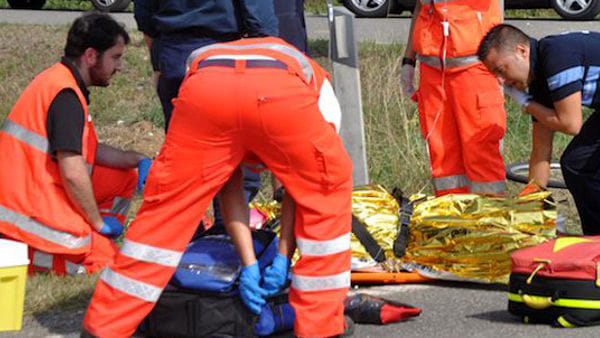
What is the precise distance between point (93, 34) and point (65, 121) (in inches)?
18.0

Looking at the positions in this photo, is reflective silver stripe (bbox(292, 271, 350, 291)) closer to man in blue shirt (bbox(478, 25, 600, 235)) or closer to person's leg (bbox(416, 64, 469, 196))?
man in blue shirt (bbox(478, 25, 600, 235))

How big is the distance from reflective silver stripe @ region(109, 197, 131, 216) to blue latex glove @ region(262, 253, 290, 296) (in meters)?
1.82

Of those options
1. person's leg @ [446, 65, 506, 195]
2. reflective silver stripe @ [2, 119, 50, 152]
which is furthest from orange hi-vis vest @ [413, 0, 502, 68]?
reflective silver stripe @ [2, 119, 50, 152]

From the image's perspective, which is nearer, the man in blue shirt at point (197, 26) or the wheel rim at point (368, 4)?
the man in blue shirt at point (197, 26)

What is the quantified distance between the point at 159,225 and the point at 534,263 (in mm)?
1588

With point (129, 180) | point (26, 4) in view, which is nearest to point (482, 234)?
point (129, 180)

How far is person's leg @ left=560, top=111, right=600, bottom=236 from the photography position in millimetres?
5801

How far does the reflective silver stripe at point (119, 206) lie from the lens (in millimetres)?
6359

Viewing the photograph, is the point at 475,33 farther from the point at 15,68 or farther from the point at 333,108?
the point at 15,68

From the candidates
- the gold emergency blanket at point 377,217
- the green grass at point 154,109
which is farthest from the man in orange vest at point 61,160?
the gold emergency blanket at point 377,217

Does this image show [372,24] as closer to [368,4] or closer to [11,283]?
[368,4]

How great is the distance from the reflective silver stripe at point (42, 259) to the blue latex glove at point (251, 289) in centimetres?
153

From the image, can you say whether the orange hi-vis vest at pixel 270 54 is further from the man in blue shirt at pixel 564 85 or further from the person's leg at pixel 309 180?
the man in blue shirt at pixel 564 85

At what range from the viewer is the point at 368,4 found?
14398 mm
